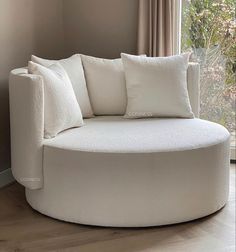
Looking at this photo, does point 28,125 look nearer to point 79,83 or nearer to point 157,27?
point 79,83

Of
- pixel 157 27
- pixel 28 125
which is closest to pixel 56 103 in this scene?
pixel 28 125

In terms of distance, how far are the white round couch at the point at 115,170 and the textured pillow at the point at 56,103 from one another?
0.06 meters

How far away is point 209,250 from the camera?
2826mm

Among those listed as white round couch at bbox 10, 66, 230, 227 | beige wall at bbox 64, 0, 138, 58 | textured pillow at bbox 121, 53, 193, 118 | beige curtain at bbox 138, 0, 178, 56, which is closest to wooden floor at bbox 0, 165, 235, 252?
white round couch at bbox 10, 66, 230, 227

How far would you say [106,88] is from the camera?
12.7 feet

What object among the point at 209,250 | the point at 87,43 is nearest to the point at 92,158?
the point at 209,250

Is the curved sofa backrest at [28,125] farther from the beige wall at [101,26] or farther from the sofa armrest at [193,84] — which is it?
the beige wall at [101,26]

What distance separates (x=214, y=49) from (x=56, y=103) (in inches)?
66.5

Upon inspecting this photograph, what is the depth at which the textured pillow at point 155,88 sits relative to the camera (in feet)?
12.3

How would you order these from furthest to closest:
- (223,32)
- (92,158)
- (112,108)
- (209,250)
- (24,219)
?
1. (223,32)
2. (112,108)
3. (24,219)
4. (92,158)
5. (209,250)

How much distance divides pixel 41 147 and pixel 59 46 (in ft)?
5.30

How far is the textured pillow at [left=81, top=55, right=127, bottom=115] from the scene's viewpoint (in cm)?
387

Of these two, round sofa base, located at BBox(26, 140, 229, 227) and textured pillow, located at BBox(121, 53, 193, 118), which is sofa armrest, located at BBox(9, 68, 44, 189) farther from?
textured pillow, located at BBox(121, 53, 193, 118)

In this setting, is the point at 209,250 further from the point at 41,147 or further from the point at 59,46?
the point at 59,46
